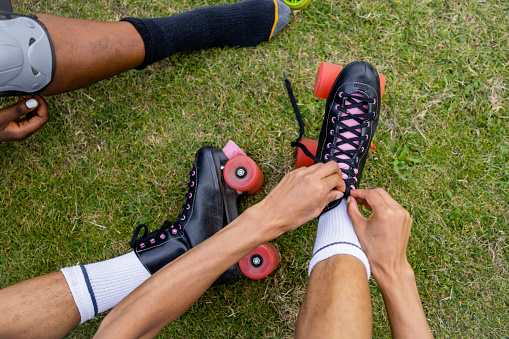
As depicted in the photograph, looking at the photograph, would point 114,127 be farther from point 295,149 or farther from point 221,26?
point 295,149

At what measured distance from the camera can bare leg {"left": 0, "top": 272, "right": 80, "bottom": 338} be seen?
74.4 inches

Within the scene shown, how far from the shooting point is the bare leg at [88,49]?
2.10 metres

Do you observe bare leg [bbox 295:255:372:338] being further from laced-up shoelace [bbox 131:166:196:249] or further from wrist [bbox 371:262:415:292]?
laced-up shoelace [bbox 131:166:196:249]

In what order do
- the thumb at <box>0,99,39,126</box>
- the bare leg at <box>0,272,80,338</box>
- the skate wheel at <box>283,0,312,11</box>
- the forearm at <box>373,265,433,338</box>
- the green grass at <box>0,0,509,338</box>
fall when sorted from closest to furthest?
the forearm at <box>373,265,433,338</box> < the bare leg at <box>0,272,80,338</box> < the thumb at <box>0,99,39,126</box> < the green grass at <box>0,0,509,338</box> < the skate wheel at <box>283,0,312,11</box>

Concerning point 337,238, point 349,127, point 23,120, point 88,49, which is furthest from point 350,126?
point 23,120

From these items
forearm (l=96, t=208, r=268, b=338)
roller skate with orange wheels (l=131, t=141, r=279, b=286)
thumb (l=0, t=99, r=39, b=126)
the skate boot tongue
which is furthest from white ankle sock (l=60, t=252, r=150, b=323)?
the skate boot tongue

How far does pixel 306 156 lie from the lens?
2521 mm

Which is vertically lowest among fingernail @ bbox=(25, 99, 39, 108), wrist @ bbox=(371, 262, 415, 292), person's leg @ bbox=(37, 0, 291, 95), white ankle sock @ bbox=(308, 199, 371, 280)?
wrist @ bbox=(371, 262, 415, 292)

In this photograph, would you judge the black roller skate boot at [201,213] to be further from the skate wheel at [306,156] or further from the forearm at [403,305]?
the forearm at [403,305]

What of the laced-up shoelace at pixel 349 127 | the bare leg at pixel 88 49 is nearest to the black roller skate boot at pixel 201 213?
→ the laced-up shoelace at pixel 349 127

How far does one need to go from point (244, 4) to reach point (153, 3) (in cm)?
78

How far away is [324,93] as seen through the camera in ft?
8.34

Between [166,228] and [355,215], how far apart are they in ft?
4.41

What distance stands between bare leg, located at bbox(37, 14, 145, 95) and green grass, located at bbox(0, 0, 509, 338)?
523mm
